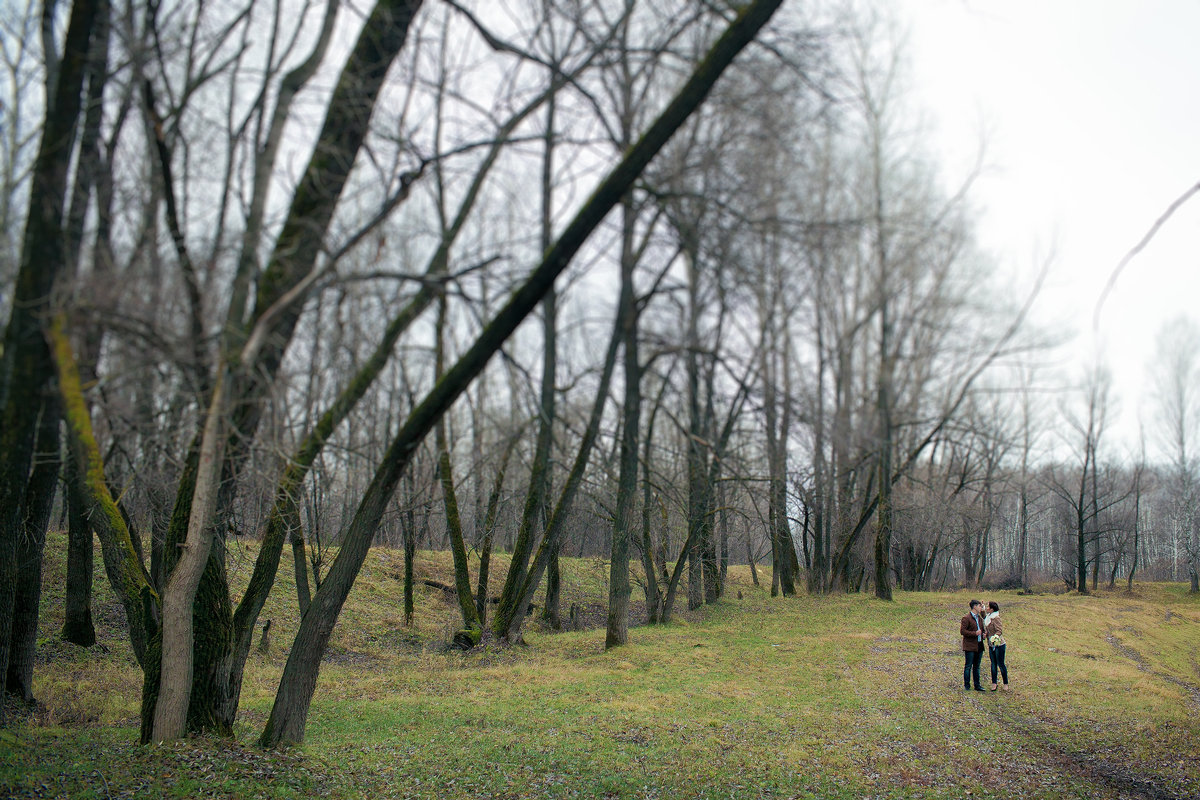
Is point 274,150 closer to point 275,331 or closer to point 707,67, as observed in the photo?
point 275,331

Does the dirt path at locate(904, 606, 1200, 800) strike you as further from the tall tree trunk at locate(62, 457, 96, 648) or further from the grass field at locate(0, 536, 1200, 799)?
the tall tree trunk at locate(62, 457, 96, 648)

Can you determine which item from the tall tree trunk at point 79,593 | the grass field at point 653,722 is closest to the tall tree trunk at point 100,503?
the grass field at point 653,722

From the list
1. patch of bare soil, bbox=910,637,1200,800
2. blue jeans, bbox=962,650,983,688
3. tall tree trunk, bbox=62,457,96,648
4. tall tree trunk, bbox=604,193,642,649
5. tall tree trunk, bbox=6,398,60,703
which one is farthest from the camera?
tall tree trunk, bbox=604,193,642,649

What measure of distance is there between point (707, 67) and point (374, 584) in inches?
763

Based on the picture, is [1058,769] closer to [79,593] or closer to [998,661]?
[998,661]

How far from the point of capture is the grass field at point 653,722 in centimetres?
595

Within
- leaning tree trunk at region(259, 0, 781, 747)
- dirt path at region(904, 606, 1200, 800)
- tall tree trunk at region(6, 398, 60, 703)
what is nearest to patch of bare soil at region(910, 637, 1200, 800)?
dirt path at region(904, 606, 1200, 800)

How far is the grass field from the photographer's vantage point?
595 centimetres

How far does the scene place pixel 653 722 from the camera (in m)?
8.59

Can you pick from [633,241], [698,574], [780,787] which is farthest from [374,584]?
[780,787]

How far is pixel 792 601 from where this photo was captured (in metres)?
24.4

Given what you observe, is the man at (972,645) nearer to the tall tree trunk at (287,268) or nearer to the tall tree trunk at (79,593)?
the tall tree trunk at (287,268)

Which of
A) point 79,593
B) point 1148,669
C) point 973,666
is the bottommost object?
point 1148,669

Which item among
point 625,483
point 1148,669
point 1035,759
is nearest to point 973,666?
point 1035,759
